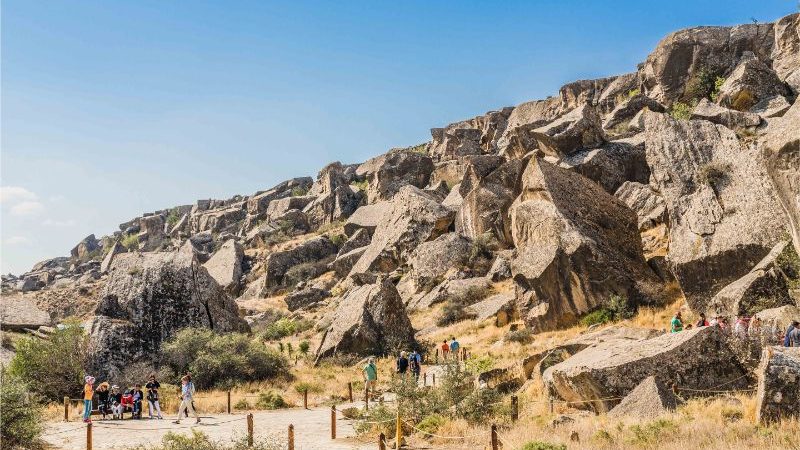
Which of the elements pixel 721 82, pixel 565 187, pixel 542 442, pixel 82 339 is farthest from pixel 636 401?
pixel 721 82

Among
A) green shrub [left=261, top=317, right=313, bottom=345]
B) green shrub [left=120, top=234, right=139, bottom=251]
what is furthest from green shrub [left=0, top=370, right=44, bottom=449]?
green shrub [left=120, top=234, right=139, bottom=251]

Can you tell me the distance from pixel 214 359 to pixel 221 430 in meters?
9.07

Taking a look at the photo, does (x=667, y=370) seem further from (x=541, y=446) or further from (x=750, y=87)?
(x=750, y=87)

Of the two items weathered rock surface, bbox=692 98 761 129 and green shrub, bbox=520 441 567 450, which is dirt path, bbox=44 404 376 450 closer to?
green shrub, bbox=520 441 567 450

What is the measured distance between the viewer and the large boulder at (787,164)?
43.5ft

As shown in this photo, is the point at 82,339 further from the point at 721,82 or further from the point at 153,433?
the point at 721,82

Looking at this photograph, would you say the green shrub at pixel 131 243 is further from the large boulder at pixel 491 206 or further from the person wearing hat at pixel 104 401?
the person wearing hat at pixel 104 401

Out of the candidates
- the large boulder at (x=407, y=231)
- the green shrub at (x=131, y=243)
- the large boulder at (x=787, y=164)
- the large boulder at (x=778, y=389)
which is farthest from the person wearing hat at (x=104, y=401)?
the green shrub at (x=131, y=243)

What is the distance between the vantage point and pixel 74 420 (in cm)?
2069

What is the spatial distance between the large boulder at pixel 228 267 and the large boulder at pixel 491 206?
32.8m

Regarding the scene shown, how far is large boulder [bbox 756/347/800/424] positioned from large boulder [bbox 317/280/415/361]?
22373mm

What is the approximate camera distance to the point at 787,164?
44.1ft

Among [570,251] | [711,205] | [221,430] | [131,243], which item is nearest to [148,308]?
[221,430]

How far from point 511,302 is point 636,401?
71.2ft
